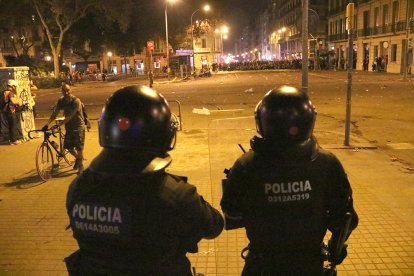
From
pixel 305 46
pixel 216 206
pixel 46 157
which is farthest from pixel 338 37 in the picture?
pixel 216 206

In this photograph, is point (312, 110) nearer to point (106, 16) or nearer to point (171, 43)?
point (106, 16)

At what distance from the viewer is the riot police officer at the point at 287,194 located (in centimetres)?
230

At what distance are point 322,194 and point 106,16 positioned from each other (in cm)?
3800

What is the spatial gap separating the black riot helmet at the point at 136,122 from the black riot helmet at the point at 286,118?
58cm

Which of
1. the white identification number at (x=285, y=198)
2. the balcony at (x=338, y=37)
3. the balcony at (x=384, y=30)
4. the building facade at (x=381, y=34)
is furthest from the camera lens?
the balcony at (x=338, y=37)

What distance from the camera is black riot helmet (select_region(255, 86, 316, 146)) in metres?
2.38

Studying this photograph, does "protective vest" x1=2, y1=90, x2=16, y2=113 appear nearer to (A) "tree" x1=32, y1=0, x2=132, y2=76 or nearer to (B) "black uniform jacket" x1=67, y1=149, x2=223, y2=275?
(B) "black uniform jacket" x1=67, y1=149, x2=223, y2=275

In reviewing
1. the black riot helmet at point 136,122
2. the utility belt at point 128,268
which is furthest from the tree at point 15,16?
the utility belt at point 128,268

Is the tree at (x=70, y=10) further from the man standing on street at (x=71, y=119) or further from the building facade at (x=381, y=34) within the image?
the man standing on street at (x=71, y=119)

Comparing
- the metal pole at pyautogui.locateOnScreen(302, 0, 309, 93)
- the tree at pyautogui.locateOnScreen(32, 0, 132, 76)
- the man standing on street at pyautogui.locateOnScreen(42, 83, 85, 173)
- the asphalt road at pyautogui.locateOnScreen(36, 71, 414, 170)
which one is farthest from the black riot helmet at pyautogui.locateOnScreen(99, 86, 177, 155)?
the tree at pyautogui.locateOnScreen(32, 0, 132, 76)

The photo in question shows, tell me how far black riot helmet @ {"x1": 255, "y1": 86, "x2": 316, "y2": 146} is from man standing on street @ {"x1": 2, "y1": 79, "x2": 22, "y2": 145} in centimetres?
988

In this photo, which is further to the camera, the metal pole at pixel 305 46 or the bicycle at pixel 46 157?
the metal pole at pixel 305 46

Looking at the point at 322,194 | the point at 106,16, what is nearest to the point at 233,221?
the point at 322,194

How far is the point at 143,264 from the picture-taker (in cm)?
192
